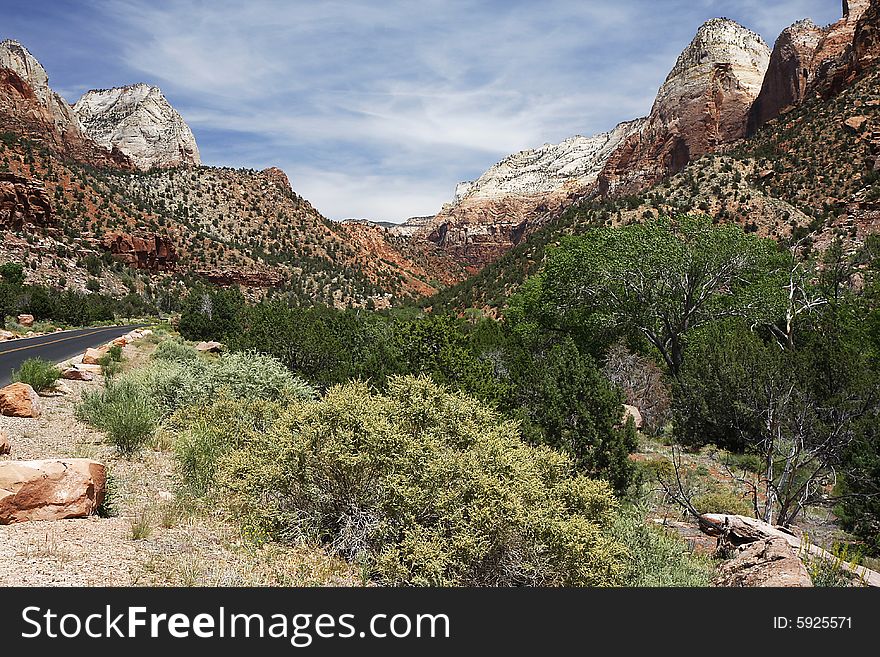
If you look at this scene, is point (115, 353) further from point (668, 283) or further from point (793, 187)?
point (793, 187)

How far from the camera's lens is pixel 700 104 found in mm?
78875

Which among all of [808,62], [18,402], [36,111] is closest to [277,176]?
[36,111]

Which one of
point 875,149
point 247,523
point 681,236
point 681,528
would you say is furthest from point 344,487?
point 875,149

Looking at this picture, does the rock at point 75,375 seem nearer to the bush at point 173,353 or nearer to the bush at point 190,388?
the bush at point 190,388

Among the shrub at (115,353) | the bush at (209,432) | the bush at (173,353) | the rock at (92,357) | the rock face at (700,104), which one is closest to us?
the bush at (209,432)

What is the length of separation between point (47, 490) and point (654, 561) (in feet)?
23.7

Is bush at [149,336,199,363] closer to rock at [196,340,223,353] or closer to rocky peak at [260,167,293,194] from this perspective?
rock at [196,340,223,353]

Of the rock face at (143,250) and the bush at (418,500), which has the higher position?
the rock face at (143,250)

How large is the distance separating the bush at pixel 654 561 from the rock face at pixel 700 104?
7778cm

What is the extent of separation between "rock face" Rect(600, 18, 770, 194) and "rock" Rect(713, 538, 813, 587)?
78083mm

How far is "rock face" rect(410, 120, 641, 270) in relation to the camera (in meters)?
134

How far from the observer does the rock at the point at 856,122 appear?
4609 cm

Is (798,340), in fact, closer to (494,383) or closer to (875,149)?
(494,383)

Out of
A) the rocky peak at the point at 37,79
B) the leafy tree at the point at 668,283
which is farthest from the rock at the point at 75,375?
the rocky peak at the point at 37,79
